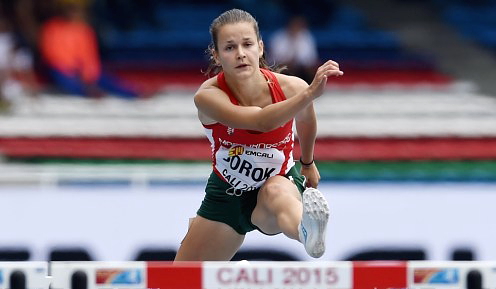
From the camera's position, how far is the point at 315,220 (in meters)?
4.98

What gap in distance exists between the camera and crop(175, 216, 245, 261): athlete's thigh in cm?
586

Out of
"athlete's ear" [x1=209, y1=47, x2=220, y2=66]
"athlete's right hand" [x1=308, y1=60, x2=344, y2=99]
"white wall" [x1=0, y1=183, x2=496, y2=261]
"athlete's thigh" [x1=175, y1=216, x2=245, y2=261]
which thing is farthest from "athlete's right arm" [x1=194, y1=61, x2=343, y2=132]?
"white wall" [x1=0, y1=183, x2=496, y2=261]

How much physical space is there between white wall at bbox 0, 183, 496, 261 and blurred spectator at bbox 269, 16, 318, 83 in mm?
3287

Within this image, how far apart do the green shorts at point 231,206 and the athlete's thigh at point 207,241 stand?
0.11 ft

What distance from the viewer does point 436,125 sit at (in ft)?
39.0

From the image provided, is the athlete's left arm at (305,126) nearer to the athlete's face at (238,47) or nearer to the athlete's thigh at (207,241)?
the athlete's face at (238,47)

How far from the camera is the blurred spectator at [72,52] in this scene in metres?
12.4

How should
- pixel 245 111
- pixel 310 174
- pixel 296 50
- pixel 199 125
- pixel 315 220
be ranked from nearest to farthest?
pixel 315 220
pixel 245 111
pixel 310 174
pixel 199 125
pixel 296 50

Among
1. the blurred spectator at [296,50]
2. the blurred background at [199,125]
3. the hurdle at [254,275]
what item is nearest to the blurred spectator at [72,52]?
the blurred background at [199,125]

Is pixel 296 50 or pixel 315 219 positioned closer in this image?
pixel 315 219

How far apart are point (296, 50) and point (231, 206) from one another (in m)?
6.86

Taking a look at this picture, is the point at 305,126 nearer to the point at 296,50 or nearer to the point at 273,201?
the point at 273,201

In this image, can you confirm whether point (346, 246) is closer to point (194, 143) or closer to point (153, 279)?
point (194, 143)

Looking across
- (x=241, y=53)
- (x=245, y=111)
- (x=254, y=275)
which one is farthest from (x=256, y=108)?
(x=254, y=275)
